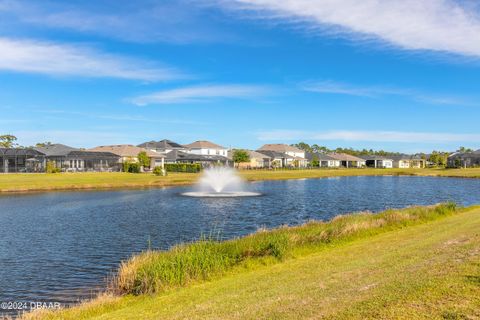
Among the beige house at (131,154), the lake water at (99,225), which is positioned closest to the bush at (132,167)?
the beige house at (131,154)

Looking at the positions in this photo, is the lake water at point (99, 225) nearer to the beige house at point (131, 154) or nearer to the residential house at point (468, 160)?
the beige house at point (131, 154)

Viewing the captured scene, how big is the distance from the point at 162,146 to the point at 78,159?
39630 millimetres

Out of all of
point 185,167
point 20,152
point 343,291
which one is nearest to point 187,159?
point 185,167

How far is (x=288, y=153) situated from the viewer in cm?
18025

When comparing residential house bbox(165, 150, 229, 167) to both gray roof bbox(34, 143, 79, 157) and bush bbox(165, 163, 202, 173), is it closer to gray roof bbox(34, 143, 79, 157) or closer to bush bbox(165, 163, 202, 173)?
bush bbox(165, 163, 202, 173)

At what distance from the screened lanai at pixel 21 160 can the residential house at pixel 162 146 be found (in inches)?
1555

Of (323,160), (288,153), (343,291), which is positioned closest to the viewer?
(343,291)

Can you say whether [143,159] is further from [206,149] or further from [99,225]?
[99,225]

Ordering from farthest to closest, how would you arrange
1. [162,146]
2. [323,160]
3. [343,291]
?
[323,160]
[162,146]
[343,291]

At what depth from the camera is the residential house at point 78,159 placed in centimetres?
9838

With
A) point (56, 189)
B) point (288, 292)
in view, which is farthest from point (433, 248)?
point (56, 189)

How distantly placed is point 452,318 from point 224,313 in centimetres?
529

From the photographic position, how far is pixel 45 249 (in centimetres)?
2686

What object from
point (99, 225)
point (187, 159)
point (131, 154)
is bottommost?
point (99, 225)
